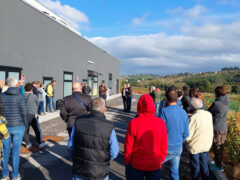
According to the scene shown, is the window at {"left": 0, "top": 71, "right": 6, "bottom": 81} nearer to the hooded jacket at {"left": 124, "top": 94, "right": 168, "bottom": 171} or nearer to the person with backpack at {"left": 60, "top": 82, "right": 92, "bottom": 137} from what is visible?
the person with backpack at {"left": 60, "top": 82, "right": 92, "bottom": 137}

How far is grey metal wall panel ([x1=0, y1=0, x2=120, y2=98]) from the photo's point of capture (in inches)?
Result: 359

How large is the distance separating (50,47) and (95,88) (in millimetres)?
10914

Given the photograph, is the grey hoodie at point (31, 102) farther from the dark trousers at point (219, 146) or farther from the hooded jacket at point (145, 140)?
the dark trousers at point (219, 146)

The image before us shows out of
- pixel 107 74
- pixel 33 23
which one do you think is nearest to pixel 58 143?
pixel 33 23

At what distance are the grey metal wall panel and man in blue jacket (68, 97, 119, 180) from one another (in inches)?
310

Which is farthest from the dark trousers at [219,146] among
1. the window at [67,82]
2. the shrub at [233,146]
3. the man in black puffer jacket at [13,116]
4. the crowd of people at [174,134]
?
the window at [67,82]

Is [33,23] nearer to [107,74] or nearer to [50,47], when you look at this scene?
[50,47]

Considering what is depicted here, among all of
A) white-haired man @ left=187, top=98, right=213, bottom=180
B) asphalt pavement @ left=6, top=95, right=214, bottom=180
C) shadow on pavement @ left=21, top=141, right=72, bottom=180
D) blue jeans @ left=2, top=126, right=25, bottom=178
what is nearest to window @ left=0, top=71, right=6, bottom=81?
asphalt pavement @ left=6, top=95, right=214, bottom=180

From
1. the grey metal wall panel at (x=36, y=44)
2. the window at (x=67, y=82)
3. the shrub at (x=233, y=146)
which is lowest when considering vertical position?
the shrub at (x=233, y=146)

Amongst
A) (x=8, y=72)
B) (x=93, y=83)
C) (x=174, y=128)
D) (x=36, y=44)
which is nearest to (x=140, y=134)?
(x=174, y=128)

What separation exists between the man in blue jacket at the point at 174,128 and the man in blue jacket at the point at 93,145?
1090 millimetres

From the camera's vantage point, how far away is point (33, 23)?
10.9 metres

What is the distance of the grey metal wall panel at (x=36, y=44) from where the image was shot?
911 cm

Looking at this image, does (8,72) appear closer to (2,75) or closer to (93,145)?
(2,75)
